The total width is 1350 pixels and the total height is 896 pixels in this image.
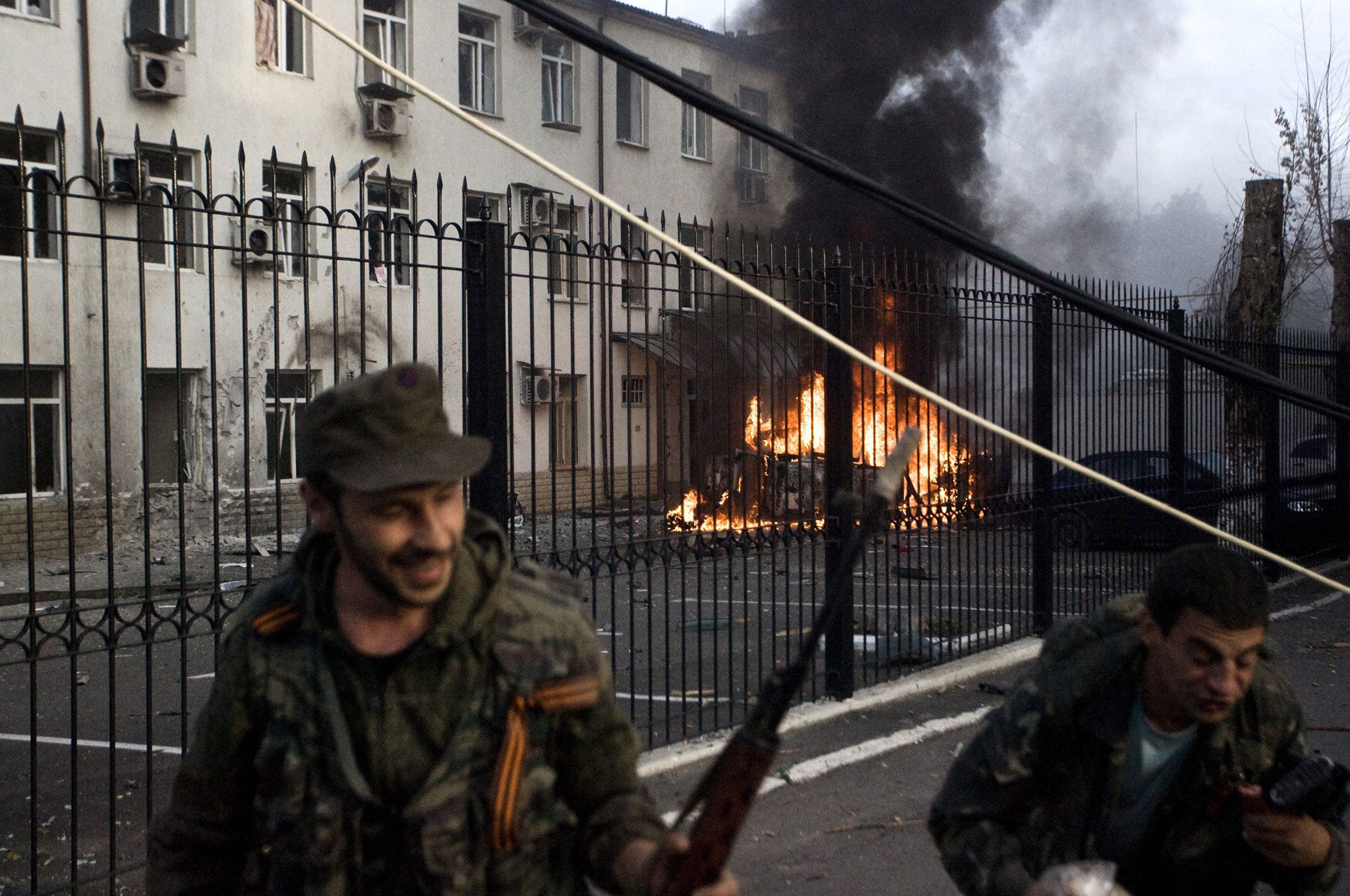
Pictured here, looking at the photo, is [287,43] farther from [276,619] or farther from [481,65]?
[276,619]

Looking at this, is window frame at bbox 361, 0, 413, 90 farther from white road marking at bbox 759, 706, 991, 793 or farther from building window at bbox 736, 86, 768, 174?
white road marking at bbox 759, 706, 991, 793

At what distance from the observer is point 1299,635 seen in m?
10.3

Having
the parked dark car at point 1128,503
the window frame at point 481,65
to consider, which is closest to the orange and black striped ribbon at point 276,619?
the parked dark car at point 1128,503

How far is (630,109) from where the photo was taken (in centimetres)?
2558

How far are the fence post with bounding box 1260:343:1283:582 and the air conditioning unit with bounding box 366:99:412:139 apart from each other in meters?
14.0

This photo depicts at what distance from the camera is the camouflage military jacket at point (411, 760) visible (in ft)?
6.42

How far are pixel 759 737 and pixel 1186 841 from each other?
1.27 metres

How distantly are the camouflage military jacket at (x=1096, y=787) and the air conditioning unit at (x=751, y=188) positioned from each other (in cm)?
2603

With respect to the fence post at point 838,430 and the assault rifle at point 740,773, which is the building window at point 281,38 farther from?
the assault rifle at point 740,773

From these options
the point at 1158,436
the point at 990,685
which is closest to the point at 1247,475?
the point at 1158,436

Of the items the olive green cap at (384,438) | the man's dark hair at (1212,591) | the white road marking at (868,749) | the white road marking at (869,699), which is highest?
the olive green cap at (384,438)

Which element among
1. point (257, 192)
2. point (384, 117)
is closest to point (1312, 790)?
point (257, 192)

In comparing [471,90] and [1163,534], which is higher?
[471,90]

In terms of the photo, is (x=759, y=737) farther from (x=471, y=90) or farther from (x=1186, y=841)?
(x=471, y=90)
